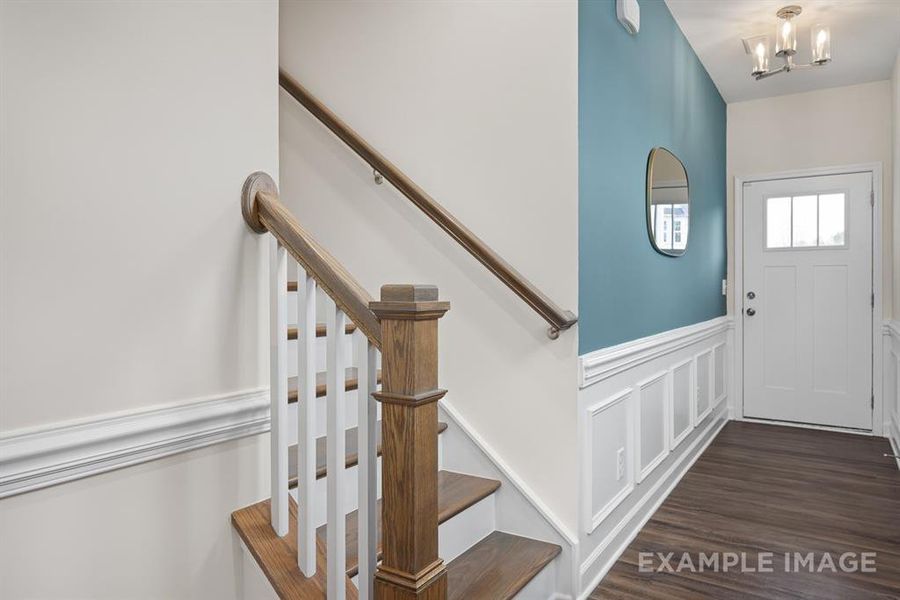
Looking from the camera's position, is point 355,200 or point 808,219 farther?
point 808,219

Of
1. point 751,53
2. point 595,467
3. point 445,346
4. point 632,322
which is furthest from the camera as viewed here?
point 751,53

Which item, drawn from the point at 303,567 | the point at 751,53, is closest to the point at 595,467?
the point at 303,567

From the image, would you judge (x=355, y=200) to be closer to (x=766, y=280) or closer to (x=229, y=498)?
(x=229, y=498)

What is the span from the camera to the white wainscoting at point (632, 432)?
7.43 feet

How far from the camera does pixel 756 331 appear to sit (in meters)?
4.82

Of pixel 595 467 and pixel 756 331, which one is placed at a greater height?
pixel 756 331

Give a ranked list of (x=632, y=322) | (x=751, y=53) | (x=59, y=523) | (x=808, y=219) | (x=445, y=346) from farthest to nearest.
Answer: (x=808, y=219)
(x=751, y=53)
(x=632, y=322)
(x=445, y=346)
(x=59, y=523)

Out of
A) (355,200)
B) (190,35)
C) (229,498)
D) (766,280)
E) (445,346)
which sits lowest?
(229,498)

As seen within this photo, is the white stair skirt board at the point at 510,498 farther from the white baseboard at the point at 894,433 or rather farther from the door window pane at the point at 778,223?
the door window pane at the point at 778,223

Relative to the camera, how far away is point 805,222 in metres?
4.64

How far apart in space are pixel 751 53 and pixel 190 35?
11.0ft

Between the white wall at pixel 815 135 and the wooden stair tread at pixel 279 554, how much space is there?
163 inches

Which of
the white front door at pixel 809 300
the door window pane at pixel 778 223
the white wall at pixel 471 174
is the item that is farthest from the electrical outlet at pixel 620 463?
the door window pane at pixel 778 223

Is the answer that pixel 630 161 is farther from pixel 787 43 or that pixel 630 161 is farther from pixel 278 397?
pixel 278 397
